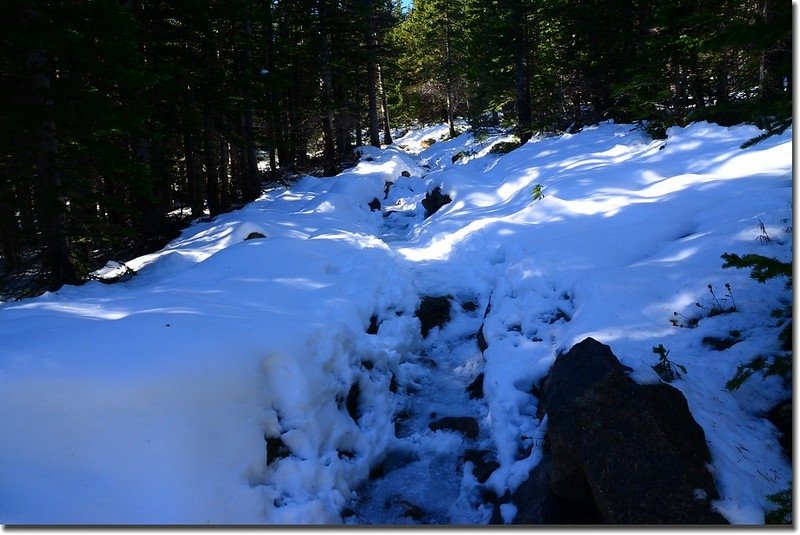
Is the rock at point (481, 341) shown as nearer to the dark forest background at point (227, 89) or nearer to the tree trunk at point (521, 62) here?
the dark forest background at point (227, 89)

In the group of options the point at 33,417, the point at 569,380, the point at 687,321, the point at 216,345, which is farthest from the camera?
the point at 687,321

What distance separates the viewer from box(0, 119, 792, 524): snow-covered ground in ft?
11.9

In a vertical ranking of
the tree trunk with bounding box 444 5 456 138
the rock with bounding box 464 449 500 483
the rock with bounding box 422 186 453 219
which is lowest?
the rock with bounding box 464 449 500 483

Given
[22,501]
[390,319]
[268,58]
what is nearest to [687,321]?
[390,319]

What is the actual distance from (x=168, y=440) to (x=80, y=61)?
7778 millimetres

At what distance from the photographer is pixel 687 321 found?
5328mm

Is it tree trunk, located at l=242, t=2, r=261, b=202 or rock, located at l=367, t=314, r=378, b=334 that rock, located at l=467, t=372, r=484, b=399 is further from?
tree trunk, located at l=242, t=2, r=261, b=202

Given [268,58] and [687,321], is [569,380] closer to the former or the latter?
[687,321]

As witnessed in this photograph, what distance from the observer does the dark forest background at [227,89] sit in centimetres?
788

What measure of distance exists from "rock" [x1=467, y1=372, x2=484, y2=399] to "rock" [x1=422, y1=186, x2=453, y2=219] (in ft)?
31.8

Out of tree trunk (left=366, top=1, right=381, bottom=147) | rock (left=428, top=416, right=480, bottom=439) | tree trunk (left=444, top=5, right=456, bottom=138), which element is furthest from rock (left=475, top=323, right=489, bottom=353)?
tree trunk (left=444, top=5, right=456, bottom=138)

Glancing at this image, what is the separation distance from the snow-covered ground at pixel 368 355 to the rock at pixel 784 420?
7 cm

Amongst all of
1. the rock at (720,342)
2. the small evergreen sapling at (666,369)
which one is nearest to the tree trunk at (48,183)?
the small evergreen sapling at (666,369)

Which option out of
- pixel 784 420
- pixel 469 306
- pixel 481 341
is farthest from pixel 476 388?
pixel 784 420
